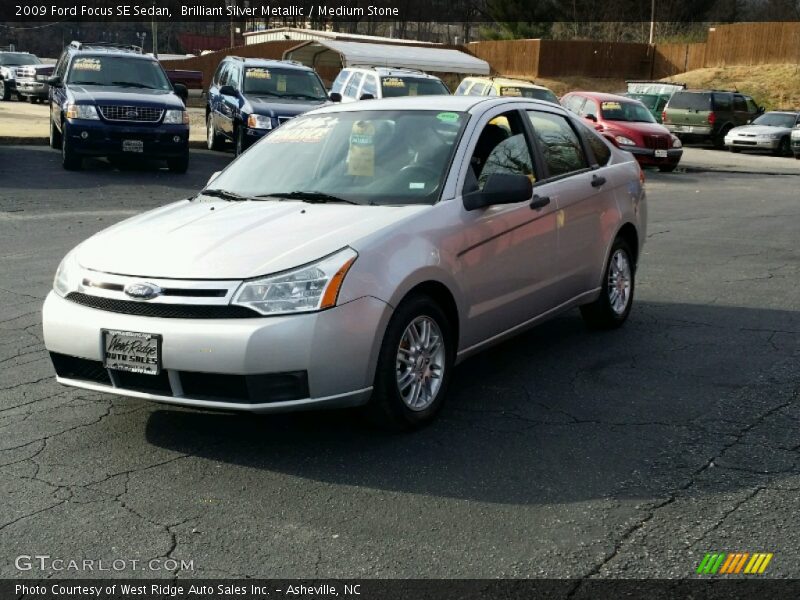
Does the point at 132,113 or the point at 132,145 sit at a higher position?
the point at 132,113

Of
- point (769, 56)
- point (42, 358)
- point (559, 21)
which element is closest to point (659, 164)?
point (42, 358)

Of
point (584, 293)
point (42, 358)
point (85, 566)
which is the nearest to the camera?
point (85, 566)

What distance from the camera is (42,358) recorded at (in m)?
6.59

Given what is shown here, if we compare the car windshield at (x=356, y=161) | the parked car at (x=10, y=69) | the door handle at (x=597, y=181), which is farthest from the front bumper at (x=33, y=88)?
the door handle at (x=597, y=181)

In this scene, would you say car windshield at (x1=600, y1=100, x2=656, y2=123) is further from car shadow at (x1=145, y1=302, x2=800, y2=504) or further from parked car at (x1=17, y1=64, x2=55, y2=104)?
parked car at (x1=17, y1=64, x2=55, y2=104)

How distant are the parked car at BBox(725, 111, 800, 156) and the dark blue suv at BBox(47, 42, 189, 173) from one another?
19.3 m

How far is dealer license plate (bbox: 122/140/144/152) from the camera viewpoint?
16.9 metres

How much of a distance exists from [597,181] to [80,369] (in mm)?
3703

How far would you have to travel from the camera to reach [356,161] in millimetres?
6031

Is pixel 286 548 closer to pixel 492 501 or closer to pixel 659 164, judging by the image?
pixel 492 501

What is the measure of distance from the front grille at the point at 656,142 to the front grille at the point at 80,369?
19481 mm

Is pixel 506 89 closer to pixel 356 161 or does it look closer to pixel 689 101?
pixel 689 101

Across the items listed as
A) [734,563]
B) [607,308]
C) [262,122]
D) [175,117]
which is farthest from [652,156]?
[734,563]

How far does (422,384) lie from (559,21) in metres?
79.2
